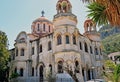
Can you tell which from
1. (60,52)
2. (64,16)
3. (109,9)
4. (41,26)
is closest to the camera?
(109,9)

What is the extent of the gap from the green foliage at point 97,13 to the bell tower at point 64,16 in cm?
2196

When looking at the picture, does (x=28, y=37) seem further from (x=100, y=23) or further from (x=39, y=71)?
(x=100, y=23)

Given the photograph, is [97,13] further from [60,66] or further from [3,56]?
[3,56]

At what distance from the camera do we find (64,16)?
104ft

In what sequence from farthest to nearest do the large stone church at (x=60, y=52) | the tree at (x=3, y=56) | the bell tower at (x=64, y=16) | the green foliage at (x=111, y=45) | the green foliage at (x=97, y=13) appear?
the green foliage at (x=111, y=45) → the bell tower at (x=64, y=16) → the tree at (x=3, y=56) → the large stone church at (x=60, y=52) → the green foliage at (x=97, y=13)

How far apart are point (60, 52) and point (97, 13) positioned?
21.2m

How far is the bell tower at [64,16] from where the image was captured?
31.8 meters

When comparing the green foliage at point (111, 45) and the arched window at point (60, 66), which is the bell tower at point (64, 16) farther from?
the green foliage at point (111, 45)

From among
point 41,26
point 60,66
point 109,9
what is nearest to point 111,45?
point 41,26

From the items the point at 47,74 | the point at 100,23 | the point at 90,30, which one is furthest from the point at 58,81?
the point at 100,23

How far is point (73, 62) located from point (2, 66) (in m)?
9.95

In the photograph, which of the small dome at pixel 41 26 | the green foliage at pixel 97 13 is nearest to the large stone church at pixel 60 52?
the small dome at pixel 41 26

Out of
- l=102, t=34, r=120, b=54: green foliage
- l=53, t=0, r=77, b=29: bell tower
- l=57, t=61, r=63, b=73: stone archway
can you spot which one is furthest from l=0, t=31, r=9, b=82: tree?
l=102, t=34, r=120, b=54: green foliage

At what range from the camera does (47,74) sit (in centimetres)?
3062
